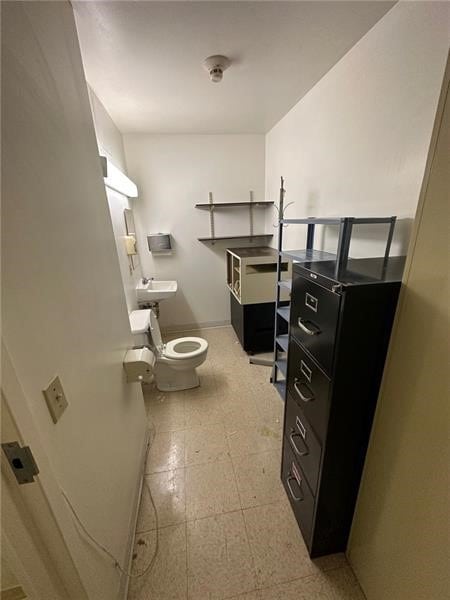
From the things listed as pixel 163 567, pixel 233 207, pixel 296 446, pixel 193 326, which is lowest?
pixel 163 567

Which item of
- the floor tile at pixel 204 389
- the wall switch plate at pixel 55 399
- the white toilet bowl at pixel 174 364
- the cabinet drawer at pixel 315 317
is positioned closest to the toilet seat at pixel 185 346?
the white toilet bowl at pixel 174 364

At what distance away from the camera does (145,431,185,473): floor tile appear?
164 centimetres

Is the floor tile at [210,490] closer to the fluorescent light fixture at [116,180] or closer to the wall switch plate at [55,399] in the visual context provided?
the wall switch plate at [55,399]

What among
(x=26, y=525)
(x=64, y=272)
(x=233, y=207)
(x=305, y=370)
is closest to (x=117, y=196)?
(x=233, y=207)

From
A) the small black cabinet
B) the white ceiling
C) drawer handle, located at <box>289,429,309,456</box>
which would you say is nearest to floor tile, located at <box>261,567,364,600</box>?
drawer handle, located at <box>289,429,309,456</box>

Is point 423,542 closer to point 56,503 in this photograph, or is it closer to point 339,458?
point 339,458

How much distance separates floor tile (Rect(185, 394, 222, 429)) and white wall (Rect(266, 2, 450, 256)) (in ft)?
5.34

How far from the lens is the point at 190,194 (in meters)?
2.98

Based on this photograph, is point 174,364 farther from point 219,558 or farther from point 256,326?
point 219,558

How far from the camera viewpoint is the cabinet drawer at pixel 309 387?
947mm

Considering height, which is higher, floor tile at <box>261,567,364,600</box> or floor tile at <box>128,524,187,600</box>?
floor tile at <box>261,567,364,600</box>

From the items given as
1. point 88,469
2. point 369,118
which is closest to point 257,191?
point 369,118

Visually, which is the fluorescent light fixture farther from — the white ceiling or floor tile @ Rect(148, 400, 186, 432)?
floor tile @ Rect(148, 400, 186, 432)

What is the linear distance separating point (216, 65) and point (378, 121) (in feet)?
3.38
